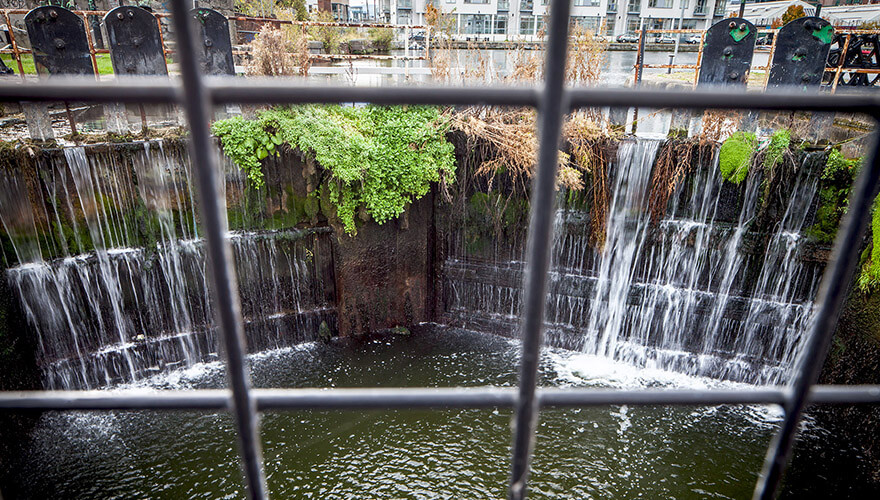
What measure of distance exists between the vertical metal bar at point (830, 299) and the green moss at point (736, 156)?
7176mm

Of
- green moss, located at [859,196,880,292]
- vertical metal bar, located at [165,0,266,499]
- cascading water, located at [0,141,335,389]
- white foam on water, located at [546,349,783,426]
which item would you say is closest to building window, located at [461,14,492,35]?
cascading water, located at [0,141,335,389]

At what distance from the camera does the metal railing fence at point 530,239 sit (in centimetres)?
70

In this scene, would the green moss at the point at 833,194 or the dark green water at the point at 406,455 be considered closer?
the dark green water at the point at 406,455

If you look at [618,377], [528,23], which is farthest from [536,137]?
[528,23]

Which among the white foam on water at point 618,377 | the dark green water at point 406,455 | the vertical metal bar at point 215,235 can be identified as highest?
the vertical metal bar at point 215,235

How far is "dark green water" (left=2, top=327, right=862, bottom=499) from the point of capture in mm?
5684

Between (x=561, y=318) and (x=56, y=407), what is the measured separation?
318 inches

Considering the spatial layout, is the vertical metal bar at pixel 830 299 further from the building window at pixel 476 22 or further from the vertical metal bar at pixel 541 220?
the building window at pixel 476 22

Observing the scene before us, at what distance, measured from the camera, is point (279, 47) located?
8.16 metres

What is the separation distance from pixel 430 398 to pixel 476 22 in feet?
133

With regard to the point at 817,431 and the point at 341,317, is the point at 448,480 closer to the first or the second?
the point at 341,317

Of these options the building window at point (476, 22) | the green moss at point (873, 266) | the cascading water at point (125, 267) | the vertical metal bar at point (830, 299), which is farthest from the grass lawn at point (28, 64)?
the building window at point (476, 22)

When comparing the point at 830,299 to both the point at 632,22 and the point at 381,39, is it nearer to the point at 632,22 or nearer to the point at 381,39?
the point at 381,39

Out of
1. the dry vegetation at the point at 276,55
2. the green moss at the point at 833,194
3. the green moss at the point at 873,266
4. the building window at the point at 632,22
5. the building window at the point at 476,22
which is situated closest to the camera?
the green moss at the point at 873,266
